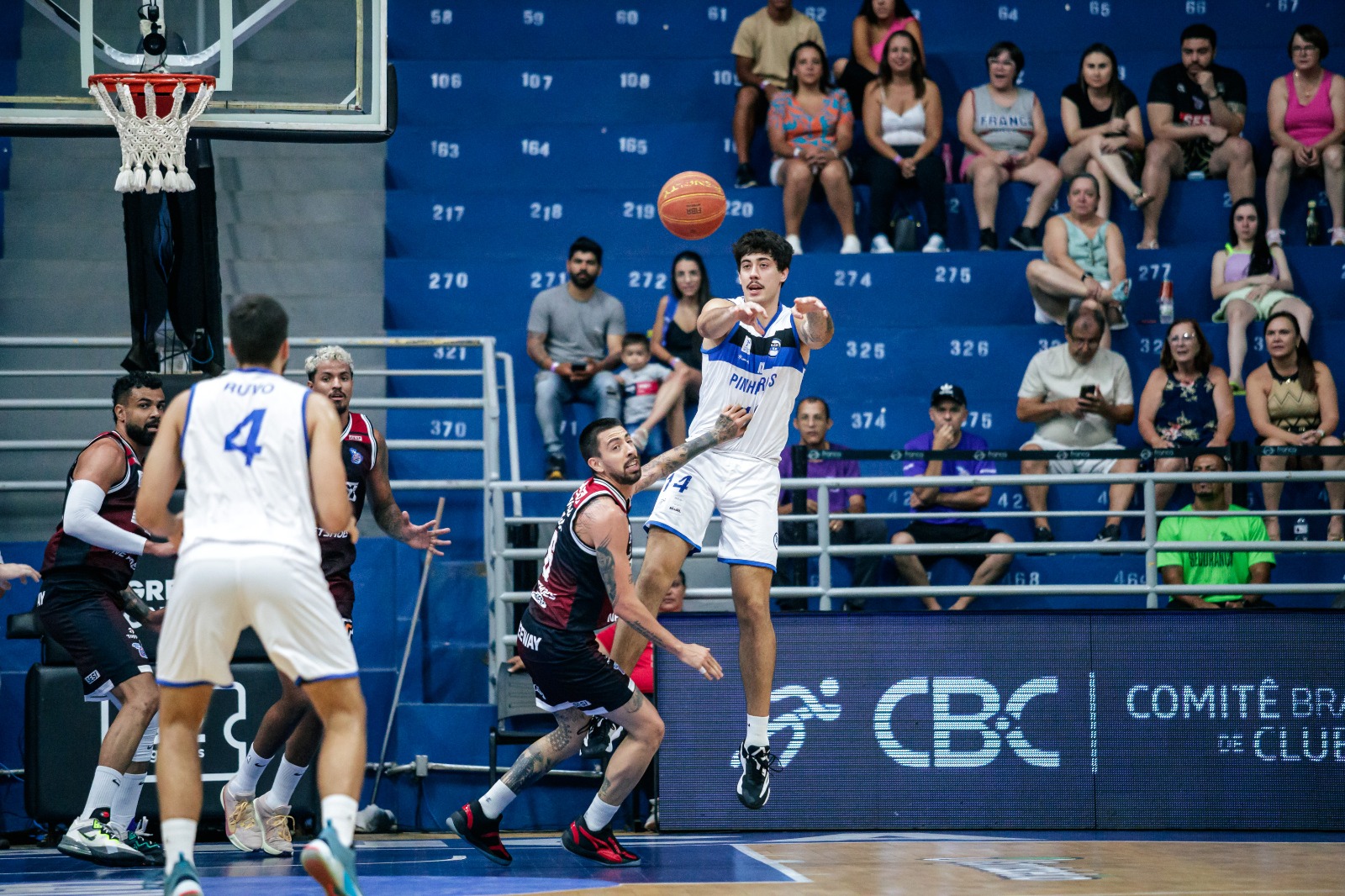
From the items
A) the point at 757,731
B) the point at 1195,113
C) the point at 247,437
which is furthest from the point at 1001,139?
the point at 247,437

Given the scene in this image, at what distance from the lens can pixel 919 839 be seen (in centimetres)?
853

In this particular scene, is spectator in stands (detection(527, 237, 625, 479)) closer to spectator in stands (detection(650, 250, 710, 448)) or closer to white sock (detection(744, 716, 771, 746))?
spectator in stands (detection(650, 250, 710, 448))

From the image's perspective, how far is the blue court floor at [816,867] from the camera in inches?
261

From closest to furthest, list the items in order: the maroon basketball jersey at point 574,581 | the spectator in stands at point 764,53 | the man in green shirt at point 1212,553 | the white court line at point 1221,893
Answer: the white court line at point 1221,893
the maroon basketball jersey at point 574,581
the man in green shirt at point 1212,553
the spectator in stands at point 764,53

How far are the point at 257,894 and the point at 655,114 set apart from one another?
385 inches

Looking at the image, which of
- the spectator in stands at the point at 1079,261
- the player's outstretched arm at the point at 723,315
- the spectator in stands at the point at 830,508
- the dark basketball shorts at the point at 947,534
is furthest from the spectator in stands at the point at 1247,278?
the player's outstretched arm at the point at 723,315

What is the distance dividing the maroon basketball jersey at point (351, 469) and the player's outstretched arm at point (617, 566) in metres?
1.43

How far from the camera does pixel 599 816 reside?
752cm

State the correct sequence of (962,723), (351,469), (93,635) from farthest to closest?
1. (962,723)
2. (351,469)
3. (93,635)

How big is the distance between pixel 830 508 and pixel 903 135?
170 inches

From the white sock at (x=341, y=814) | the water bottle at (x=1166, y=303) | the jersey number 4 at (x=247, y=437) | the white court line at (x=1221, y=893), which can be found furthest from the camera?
the water bottle at (x=1166, y=303)

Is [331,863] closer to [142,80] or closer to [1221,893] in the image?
[1221,893]

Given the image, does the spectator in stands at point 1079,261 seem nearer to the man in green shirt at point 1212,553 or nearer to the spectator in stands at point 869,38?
the man in green shirt at point 1212,553

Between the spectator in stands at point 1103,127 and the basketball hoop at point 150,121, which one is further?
the spectator in stands at point 1103,127
